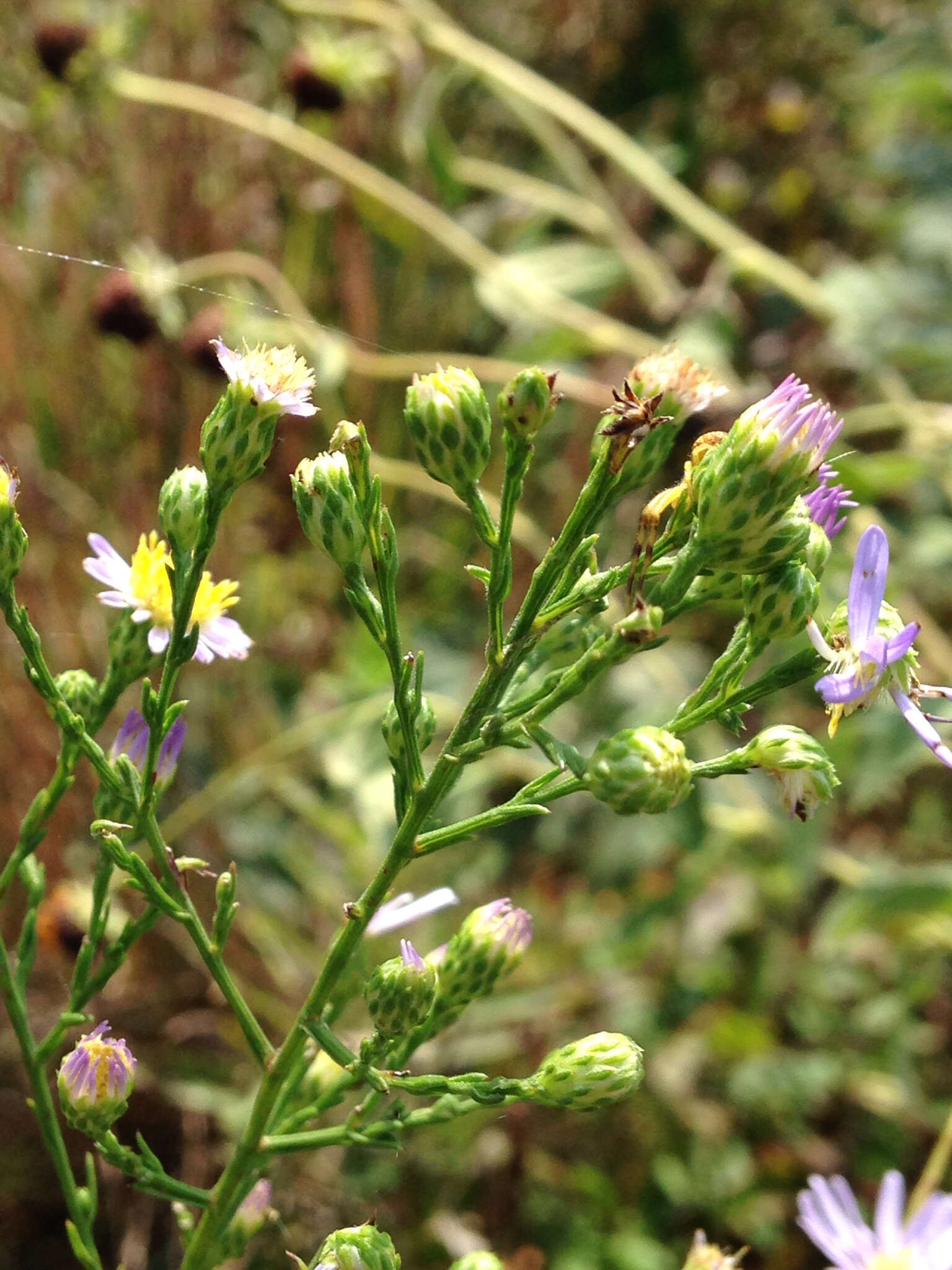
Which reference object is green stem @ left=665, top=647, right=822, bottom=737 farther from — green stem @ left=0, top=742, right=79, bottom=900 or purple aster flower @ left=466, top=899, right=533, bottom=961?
green stem @ left=0, top=742, right=79, bottom=900

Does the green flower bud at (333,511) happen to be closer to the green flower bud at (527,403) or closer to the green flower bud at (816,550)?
the green flower bud at (527,403)

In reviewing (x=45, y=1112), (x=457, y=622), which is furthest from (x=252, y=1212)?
(x=457, y=622)

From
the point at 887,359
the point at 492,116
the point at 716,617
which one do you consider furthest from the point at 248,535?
the point at 492,116

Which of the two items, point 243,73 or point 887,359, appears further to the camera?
point 243,73

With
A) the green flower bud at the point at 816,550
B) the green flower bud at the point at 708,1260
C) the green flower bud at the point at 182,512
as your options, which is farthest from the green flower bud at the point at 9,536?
the green flower bud at the point at 708,1260

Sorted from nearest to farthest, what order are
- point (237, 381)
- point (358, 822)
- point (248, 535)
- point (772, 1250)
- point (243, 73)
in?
point (237, 381)
point (772, 1250)
point (358, 822)
point (248, 535)
point (243, 73)

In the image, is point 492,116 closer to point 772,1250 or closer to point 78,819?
point 78,819

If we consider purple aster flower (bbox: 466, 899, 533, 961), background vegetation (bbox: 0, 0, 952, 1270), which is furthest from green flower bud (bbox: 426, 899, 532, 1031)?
background vegetation (bbox: 0, 0, 952, 1270)

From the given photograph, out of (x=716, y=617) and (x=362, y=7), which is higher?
(x=362, y=7)
